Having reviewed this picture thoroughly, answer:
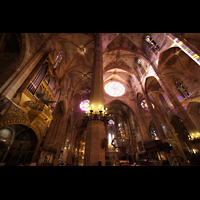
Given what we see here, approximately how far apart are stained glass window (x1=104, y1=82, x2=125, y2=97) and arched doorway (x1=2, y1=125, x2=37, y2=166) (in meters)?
15.5

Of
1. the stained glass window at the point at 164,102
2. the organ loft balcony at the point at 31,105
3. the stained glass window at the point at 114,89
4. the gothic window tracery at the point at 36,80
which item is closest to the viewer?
the organ loft balcony at the point at 31,105

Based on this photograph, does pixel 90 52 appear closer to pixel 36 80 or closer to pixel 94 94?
pixel 36 80

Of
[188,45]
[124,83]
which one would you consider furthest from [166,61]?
[124,83]

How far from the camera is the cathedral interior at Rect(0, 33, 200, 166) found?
245 inches

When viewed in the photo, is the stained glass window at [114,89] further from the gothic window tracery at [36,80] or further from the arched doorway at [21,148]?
the arched doorway at [21,148]

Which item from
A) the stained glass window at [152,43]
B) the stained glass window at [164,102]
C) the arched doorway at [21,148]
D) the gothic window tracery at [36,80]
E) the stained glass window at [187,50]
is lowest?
the arched doorway at [21,148]

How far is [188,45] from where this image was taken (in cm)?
811

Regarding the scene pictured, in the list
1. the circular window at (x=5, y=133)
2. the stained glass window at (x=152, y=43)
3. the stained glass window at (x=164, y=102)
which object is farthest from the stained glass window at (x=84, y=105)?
the stained glass window at (x=164, y=102)

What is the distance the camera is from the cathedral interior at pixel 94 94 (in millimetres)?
6215

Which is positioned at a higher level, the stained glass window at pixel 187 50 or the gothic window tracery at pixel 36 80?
the stained glass window at pixel 187 50

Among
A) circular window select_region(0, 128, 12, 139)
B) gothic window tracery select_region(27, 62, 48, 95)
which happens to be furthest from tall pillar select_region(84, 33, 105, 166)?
circular window select_region(0, 128, 12, 139)

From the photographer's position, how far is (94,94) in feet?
22.0
